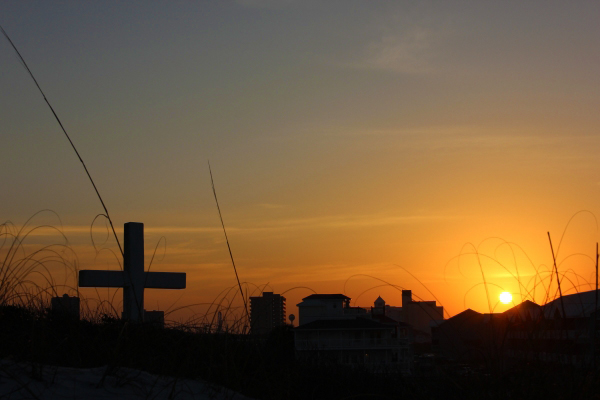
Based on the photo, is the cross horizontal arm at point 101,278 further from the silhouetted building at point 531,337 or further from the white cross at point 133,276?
the silhouetted building at point 531,337

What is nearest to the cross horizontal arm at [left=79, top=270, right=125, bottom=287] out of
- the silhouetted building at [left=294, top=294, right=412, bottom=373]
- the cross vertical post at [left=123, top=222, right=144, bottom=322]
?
the cross vertical post at [left=123, top=222, right=144, bottom=322]

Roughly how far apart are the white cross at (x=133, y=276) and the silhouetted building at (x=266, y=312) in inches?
97.7

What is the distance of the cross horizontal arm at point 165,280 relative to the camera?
909 cm

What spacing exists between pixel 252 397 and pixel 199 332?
3.64 feet

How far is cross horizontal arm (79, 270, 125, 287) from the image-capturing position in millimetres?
8359

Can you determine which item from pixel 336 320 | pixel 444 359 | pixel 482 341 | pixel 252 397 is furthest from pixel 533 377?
pixel 336 320

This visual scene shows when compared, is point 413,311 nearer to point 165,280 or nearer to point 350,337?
point 165,280

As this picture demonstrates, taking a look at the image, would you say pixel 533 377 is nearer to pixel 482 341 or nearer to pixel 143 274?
pixel 482 341

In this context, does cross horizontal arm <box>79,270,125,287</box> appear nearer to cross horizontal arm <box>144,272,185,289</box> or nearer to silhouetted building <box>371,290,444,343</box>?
cross horizontal arm <box>144,272,185,289</box>

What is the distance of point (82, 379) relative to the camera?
3809 mm

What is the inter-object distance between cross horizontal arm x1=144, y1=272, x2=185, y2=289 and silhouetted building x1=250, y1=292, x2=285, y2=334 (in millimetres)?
2963

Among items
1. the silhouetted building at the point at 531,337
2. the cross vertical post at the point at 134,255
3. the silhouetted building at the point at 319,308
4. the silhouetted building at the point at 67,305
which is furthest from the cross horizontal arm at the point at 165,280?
the silhouetted building at the point at 319,308

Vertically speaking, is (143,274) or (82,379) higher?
(143,274)

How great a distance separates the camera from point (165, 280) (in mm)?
9195
